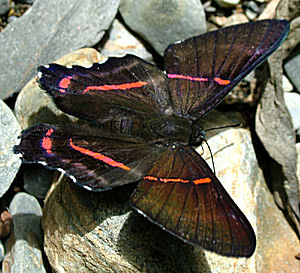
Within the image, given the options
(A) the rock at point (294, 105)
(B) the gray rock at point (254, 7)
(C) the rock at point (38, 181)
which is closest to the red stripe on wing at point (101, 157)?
(C) the rock at point (38, 181)

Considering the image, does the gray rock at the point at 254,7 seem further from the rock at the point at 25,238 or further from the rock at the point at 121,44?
the rock at the point at 25,238

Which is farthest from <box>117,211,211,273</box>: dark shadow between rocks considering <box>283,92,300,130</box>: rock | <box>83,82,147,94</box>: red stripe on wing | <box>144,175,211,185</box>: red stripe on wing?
<box>283,92,300,130</box>: rock

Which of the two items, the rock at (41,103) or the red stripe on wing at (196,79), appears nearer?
the red stripe on wing at (196,79)

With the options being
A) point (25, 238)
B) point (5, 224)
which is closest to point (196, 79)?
point (25, 238)

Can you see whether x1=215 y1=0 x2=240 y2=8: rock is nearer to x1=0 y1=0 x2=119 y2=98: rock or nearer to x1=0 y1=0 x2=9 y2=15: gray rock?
x1=0 y1=0 x2=119 y2=98: rock

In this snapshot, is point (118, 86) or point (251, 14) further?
point (251, 14)

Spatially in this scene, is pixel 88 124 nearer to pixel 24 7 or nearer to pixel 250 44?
pixel 250 44

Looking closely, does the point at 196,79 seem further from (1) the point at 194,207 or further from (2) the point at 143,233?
(2) the point at 143,233

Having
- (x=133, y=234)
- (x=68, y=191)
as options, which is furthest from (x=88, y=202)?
(x=133, y=234)
